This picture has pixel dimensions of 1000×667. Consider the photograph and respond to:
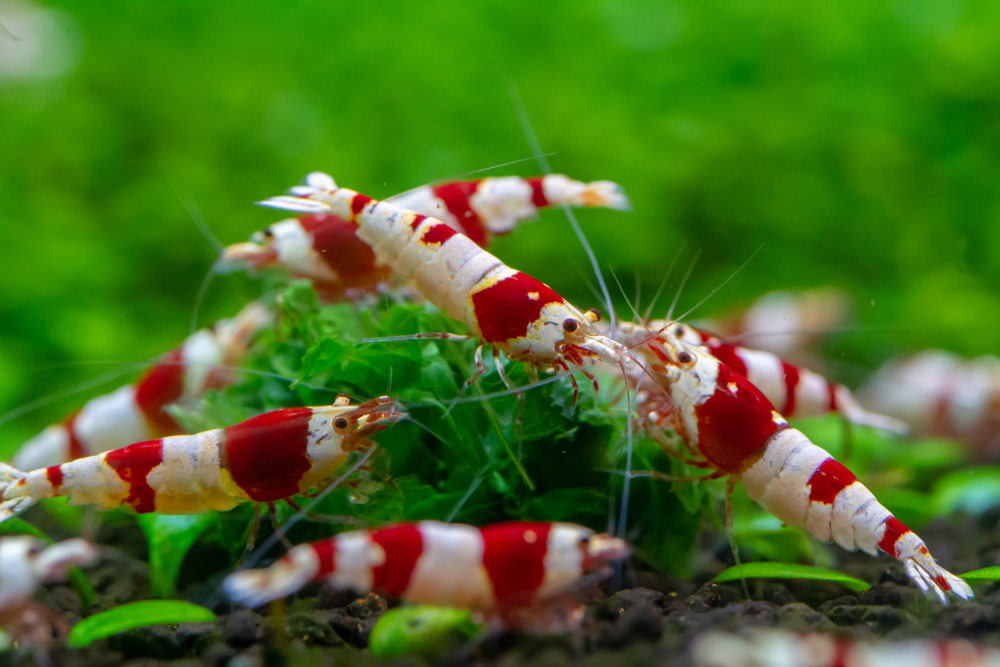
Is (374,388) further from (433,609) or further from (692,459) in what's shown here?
(692,459)

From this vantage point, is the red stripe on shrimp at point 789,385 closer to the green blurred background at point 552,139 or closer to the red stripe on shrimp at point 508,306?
the red stripe on shrimp at point 508,306

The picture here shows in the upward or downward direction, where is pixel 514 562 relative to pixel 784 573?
upward

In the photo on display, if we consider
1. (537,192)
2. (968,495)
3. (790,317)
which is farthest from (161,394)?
(790,317)

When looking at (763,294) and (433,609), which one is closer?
(433,609)

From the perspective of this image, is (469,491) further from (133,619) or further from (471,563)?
(133,619)

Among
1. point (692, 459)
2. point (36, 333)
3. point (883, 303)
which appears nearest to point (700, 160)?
point (883, 303)

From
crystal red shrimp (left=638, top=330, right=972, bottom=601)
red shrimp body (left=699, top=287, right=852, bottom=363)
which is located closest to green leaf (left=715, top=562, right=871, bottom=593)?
crystal red shrimp (left=638, top=330, right=972, bottom=601)
